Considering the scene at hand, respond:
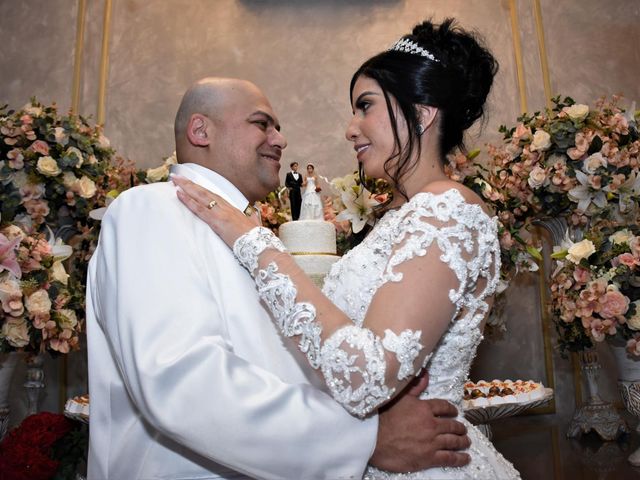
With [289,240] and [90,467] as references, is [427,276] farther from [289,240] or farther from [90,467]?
[289,240]

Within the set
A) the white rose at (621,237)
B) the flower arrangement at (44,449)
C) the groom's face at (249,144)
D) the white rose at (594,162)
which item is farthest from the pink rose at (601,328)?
the flower arrangement at (44,449)

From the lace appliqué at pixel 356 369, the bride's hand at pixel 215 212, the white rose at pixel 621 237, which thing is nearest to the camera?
the lace appliqué at pixel 356 369

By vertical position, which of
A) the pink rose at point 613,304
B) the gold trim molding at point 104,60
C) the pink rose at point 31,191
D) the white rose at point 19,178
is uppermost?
the gold trim molding at point 104,60

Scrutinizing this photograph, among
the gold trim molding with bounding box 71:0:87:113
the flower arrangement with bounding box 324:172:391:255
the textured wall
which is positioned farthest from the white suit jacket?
the gold trim molding with bounding box 71:0:87:113

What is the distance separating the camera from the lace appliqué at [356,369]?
1812 millimetres

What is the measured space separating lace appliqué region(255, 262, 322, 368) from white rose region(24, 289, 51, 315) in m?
1.85

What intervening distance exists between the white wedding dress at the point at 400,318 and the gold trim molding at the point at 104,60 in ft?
12.2

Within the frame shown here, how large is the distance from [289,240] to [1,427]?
1.95 meters

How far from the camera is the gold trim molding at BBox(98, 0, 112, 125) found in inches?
214

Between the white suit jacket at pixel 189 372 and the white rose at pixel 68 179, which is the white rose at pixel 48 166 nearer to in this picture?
the white rose at pixel 68 179

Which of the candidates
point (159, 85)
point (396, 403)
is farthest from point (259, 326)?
point (159, 85)

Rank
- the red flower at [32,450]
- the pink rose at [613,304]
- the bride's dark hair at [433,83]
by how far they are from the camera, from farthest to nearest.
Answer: the pink rose at [613,304] < the red flower at [32,450] < the bride's dark hair at [433,83]

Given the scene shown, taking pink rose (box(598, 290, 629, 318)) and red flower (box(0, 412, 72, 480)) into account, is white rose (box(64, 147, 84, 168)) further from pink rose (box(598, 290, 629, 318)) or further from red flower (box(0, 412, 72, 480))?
pink rose (box(598, 290, 629, 318))

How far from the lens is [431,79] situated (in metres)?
2.45
